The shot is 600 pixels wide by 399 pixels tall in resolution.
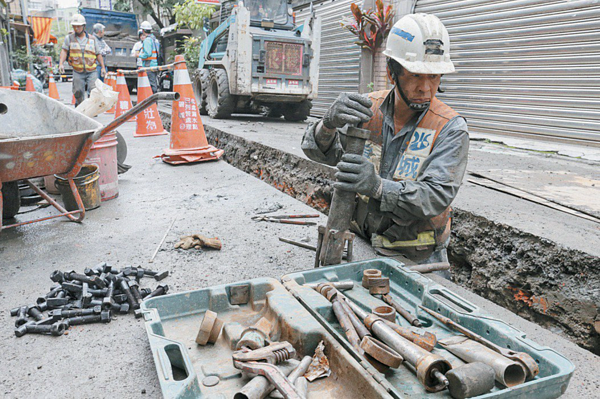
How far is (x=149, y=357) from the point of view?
1925 mm

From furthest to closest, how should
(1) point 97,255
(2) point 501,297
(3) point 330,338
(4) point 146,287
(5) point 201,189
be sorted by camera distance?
(5) point 201,189 → (2) point 501,297 → (1) point 97,255 → (4) point 146,287 → (3) point 330,338

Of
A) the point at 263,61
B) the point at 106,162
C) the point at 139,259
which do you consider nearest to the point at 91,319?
the point at 139,259

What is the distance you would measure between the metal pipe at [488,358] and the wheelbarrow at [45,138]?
288 cm

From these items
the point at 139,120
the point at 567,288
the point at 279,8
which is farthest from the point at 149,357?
the point at 279,8

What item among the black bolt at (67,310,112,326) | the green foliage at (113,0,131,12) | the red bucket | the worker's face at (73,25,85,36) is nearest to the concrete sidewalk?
the black bolt at (67,310,112,326)

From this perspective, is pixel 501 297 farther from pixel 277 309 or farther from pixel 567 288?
pixel 277 309

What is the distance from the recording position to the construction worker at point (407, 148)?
2.34 metres

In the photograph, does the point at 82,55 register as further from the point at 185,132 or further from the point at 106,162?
the point at 106,162

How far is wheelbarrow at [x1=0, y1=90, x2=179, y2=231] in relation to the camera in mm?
3027

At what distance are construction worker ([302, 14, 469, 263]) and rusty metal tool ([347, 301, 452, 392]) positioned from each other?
0.82m

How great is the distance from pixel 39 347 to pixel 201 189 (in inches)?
115

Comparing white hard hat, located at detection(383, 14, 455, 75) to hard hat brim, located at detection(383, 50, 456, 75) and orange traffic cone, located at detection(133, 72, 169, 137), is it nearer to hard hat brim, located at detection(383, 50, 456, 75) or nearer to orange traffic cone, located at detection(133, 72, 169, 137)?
hard hat brim, located at detection(383, 50, 456, 75)

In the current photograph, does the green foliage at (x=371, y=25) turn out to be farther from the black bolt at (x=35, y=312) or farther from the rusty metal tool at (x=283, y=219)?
the black bolt at (x=35, y=312)

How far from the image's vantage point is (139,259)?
117 inches
